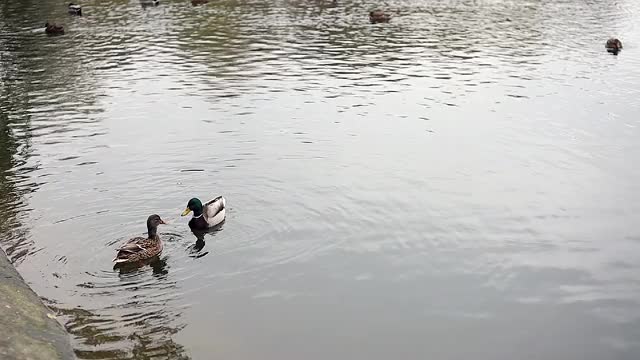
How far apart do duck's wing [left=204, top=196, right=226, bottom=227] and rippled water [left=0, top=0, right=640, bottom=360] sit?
1.21 ft

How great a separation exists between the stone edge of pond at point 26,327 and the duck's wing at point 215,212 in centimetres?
496

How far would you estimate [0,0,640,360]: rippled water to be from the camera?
14523 mm

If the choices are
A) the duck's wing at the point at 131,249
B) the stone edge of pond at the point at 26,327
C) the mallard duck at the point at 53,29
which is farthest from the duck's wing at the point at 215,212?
the mallard duck at the point at 53,29

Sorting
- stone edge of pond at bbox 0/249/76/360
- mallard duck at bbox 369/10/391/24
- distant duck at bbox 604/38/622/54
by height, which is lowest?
distant duck at bbox 604/38/622/54

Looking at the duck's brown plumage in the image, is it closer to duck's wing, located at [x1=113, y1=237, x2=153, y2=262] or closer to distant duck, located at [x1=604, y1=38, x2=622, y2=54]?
distant duck, located at [x1=604, y1=38, x2=622, y2=54]

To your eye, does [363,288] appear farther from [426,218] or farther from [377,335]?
[426,218]

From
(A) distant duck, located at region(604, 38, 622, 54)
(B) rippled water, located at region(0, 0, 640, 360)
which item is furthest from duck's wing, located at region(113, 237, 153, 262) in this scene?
(A) distant duck, located at region(604, 38, 622, 54)

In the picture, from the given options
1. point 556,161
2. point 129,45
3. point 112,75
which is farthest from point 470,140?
point 129,45

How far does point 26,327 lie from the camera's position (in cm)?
1288

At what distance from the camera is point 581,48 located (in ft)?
142

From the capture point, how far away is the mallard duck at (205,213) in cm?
1872

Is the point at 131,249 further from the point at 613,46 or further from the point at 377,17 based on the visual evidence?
the point at 377,17

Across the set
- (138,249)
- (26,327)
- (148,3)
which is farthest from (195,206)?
(148,3)

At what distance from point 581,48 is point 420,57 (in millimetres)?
9794
